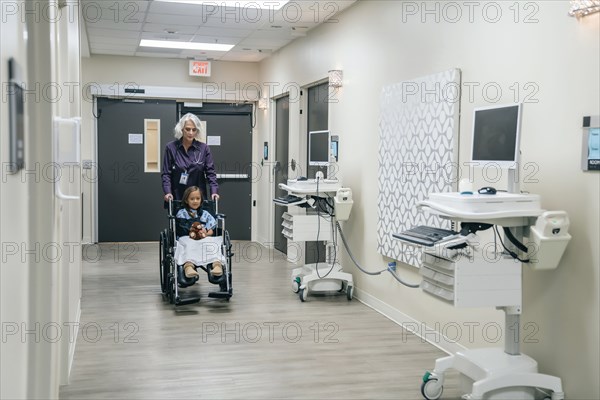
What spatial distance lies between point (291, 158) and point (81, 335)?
3.74 meters

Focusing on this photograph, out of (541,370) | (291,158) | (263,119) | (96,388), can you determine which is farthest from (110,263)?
(541,370)

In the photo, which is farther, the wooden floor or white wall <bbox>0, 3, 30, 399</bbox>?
the wooden floor

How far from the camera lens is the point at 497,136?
3.21 metres

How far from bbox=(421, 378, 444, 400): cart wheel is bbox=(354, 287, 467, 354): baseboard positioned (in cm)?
74

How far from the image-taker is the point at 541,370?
3414mm

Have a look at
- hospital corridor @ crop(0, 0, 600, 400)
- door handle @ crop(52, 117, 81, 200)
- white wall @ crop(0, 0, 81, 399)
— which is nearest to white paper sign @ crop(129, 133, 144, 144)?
hospital corridor @ crop(0, 0, 600, 400)

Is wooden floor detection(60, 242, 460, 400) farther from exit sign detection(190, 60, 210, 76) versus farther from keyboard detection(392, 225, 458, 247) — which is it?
exit sign detection(190, 60, 210, 76)

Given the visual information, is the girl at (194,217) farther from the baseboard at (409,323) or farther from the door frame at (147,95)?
the door frame at (147,95)

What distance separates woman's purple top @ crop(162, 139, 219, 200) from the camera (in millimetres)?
6074

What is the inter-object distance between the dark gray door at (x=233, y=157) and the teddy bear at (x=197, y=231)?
405cm

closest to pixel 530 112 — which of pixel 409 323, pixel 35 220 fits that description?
pixel 409 323

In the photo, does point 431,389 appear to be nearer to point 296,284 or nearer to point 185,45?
point 296,284

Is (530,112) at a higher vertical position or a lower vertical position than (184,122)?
lower

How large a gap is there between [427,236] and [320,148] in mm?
2828
